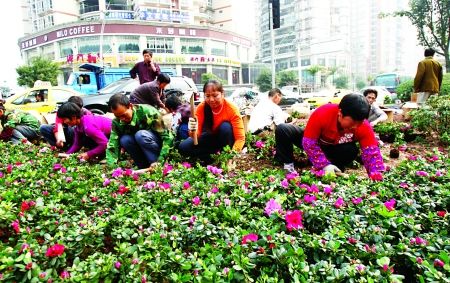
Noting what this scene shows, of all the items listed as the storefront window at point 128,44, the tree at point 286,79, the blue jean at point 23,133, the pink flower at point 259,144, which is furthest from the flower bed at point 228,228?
the tree at point 286,79

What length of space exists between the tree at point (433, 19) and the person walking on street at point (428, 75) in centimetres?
882

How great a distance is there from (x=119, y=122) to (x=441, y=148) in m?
3.67

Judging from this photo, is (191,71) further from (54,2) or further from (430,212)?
(430,212)

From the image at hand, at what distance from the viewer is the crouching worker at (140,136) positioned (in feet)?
11.6


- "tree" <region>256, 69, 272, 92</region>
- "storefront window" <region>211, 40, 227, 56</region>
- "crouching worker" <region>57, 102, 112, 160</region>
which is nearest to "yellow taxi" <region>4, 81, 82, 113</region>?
"crouching worker" <region>57, 102, 112, 160</region>

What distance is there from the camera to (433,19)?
1495 cm

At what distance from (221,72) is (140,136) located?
41.8 meters

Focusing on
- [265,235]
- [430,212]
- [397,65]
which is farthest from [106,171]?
[397,65]

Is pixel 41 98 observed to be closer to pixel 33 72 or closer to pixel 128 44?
pixel 33 72

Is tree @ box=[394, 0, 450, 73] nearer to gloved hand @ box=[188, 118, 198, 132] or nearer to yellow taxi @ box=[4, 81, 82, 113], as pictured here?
yellow taxi @ box=[4, 81, 82, 113]

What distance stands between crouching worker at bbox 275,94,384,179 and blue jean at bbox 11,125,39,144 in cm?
375

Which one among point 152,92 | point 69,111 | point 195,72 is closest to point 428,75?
point 152,92

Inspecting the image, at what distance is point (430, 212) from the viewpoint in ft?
5.72

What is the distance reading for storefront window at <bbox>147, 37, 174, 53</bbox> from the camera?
38.3 m
